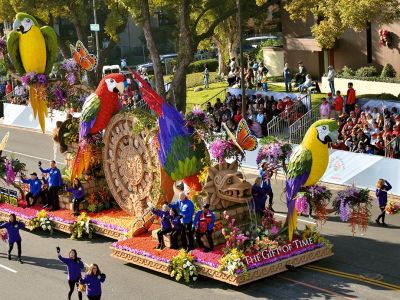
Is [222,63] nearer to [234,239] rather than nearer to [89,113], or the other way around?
[89,113]

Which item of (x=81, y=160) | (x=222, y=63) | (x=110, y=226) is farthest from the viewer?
(x=222, y=63)

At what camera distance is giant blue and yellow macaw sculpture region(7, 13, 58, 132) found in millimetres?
26727

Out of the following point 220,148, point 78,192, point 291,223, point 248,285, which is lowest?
point 248,285

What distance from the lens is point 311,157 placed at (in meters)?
20.4

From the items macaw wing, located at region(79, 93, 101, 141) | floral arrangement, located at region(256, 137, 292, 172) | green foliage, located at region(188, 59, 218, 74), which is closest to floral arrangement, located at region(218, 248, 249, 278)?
floral arrangement, located at region(256, 137, 292, 172)

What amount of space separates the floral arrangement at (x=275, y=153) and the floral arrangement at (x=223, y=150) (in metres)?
0.75

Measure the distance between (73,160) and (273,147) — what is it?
8.04 meters

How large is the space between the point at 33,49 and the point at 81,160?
399 cm

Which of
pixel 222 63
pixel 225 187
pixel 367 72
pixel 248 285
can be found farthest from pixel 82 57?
pixel 222 63

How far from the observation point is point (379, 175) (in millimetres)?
28188

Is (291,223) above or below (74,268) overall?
above

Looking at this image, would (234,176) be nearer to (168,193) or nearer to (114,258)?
(168,193)

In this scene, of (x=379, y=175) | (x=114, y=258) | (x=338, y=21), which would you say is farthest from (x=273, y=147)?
(x=338, y=21)

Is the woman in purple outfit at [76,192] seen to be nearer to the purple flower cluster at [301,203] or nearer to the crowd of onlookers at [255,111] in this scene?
the purple flower cluster at [301,203]
